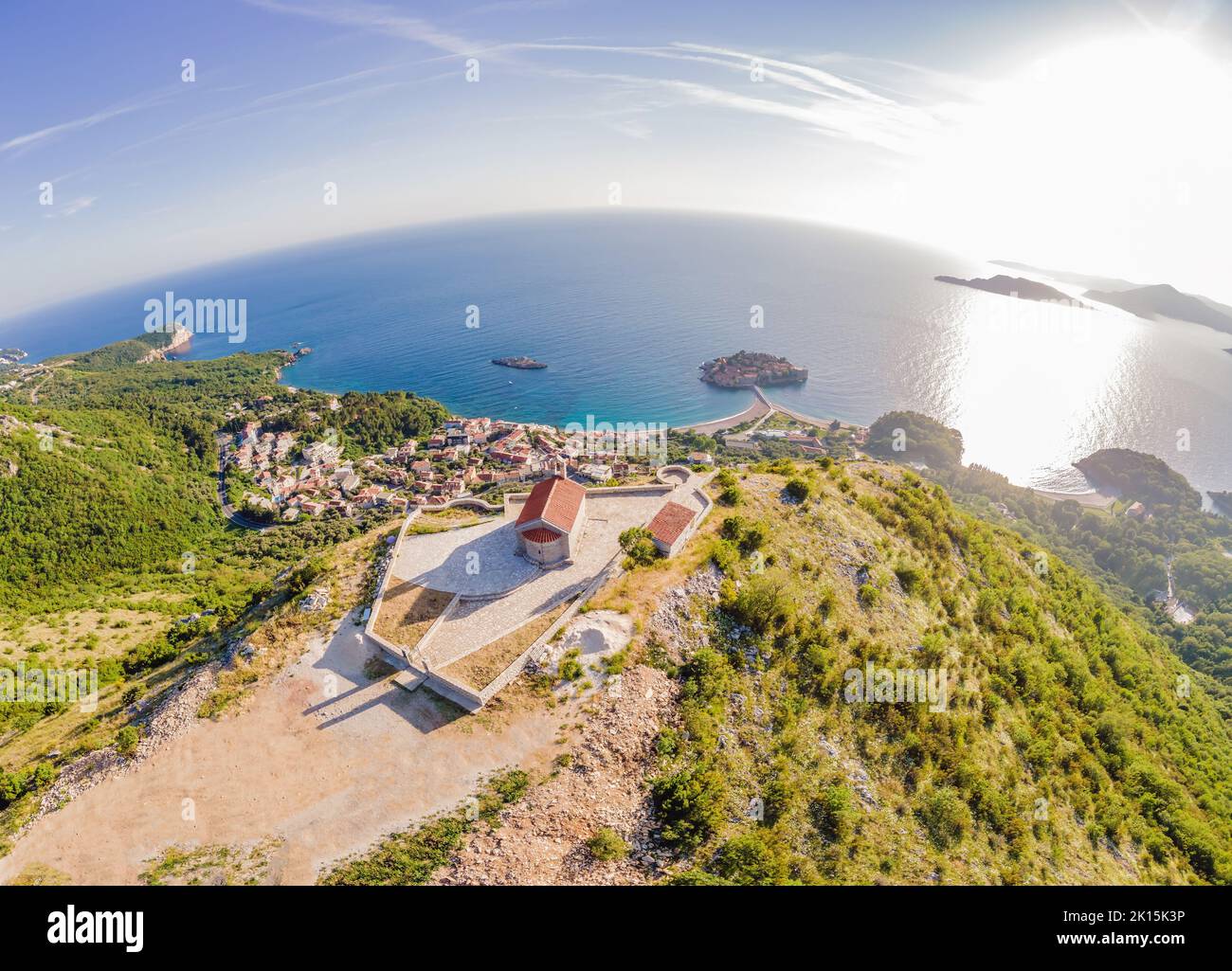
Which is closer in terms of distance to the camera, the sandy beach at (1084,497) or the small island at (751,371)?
the sandy beach at (1084,497)

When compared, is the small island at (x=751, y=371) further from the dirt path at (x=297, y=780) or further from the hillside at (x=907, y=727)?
the dirt path at (x=297, y=780)

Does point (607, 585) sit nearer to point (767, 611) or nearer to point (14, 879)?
point (767, 611)

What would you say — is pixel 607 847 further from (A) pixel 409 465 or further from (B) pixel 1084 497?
(B) pixel 1084 497

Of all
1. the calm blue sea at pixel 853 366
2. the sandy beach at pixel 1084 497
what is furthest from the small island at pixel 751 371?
the sandy beach at pixel 1084 497

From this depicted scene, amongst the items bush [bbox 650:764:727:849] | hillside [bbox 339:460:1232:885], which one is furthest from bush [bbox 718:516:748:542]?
bush [bbox 650:764:727:849]

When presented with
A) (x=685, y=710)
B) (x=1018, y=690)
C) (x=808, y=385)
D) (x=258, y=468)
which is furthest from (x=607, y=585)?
(x=808, y=385)

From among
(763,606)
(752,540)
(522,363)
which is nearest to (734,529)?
(752,540)
